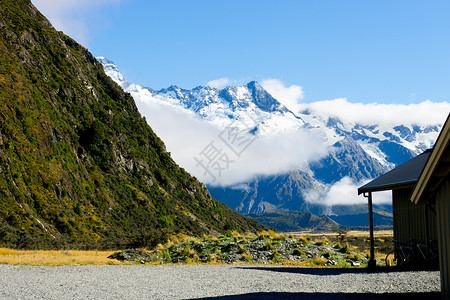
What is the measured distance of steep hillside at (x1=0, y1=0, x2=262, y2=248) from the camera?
4816 cm

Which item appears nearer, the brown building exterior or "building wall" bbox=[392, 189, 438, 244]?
the brown building exterior

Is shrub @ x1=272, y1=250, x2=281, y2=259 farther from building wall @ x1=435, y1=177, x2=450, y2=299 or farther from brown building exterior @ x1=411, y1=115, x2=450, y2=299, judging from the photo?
building wall @ x1=435, y1=177, x2=450, y2=299

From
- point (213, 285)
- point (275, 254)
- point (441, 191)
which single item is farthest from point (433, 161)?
point (275, 254)

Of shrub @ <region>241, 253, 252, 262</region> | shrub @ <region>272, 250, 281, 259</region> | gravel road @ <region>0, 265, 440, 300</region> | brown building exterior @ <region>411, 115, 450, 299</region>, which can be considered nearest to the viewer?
brown building exterior @ <region>411, 115, 450, 299</region>

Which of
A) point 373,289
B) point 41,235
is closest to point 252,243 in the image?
point 373,289

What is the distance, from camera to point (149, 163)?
281 feet

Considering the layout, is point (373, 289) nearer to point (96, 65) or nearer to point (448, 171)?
point (448, 171)

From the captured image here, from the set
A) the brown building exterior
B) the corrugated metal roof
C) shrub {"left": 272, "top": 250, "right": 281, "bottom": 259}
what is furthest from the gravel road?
shrub {"left": 272, "top": 250, "right": 281, "bottom": 259}

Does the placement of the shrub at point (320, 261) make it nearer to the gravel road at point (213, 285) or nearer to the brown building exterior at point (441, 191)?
the gravel road at point (213, 285)

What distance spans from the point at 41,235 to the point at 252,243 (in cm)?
2647

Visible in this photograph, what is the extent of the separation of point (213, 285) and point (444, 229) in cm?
729

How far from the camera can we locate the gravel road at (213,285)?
11.5 m

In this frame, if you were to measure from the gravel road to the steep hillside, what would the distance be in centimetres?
1928

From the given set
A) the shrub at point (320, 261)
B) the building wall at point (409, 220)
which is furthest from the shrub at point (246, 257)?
the building wall at point (409, 220)
